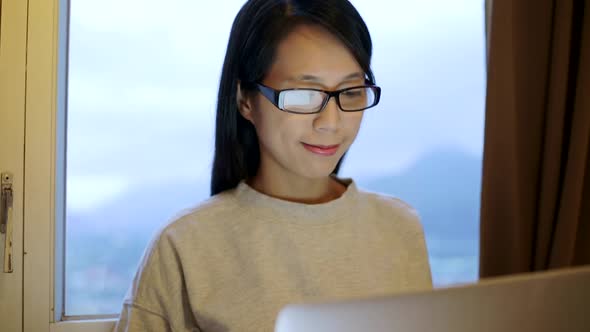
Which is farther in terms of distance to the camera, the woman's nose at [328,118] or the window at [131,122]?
the window at [131,122]

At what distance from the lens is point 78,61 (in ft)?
5.90

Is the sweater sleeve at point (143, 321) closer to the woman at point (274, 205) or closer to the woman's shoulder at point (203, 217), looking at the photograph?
the woman at point (274, 205)

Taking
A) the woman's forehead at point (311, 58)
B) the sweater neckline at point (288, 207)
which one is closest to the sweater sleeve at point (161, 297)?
the sweater neckline at point (288, 207)

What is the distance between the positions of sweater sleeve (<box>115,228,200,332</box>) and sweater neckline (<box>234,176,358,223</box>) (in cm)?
19

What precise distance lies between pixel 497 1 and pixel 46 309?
4.55 feet

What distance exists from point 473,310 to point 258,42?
844mm

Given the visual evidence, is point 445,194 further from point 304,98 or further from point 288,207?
point 304,98

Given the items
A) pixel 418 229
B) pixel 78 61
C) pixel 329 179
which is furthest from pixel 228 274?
pixel 78 61

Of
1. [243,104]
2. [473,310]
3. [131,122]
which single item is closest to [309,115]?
[243,104]

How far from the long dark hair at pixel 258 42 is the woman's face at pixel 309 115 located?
2 centimetres

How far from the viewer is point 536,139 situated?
1.98m

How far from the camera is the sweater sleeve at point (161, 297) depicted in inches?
57.8

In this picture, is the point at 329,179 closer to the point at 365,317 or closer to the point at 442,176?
the point at 442,176

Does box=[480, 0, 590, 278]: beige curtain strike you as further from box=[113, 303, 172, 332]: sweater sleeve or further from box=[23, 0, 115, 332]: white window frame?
box=[23, 0, 115, 332]: white window frame
